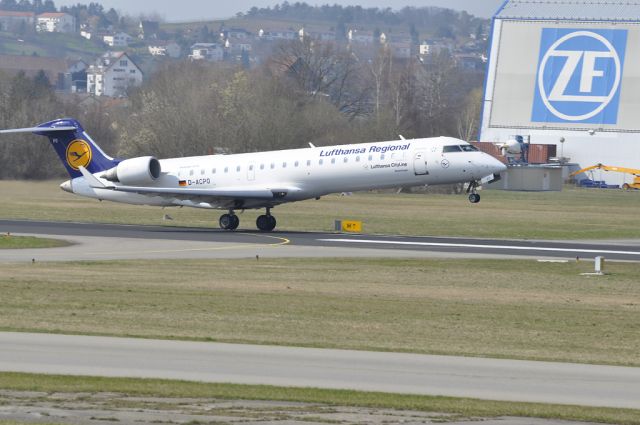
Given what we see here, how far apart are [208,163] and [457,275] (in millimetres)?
18806

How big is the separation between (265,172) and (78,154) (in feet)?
27.4

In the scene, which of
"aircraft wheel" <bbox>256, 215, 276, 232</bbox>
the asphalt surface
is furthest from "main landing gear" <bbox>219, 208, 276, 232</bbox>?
the asphalt surface

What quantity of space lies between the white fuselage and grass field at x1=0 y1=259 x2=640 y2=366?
30.9 feet

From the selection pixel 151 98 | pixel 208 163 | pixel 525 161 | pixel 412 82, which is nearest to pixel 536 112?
pixel 525 161

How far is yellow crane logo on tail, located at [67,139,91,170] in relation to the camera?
169 feet

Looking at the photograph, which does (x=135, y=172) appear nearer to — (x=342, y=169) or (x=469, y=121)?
(x=342, y=169)

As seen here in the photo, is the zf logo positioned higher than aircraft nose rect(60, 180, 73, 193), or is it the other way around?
the zf logo

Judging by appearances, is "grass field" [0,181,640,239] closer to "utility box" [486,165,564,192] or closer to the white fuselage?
the white fuselage

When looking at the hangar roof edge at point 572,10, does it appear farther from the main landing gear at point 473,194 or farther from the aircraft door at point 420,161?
the aircraft door at point 420,161

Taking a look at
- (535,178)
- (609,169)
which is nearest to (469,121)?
(609,169)

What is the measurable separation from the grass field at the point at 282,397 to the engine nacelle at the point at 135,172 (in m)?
32.7

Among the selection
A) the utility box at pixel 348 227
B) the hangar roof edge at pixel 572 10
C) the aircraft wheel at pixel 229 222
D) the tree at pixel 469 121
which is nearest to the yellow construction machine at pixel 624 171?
the hangar roof edge at pixel 572 10

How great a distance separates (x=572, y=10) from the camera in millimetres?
106375

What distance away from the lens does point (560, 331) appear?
2380 cm
